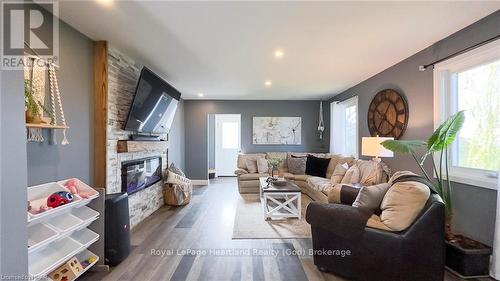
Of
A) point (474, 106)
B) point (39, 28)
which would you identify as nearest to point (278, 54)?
point (474, 106)

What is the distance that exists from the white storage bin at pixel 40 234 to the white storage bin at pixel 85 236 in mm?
391

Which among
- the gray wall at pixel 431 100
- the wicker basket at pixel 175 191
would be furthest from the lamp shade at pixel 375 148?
the wicker basket at pixel 175 191

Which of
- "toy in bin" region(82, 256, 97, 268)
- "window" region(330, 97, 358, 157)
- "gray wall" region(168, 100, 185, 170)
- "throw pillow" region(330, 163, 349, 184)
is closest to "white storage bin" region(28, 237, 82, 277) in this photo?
"toy in bin" region(82, 256, 97, 268)

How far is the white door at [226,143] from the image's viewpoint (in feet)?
29.1

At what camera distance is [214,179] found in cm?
819

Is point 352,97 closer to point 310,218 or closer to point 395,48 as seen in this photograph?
point 395,48

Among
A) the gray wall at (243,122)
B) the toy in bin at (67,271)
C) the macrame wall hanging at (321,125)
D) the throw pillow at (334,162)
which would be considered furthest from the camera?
the gray wall at (243,122)

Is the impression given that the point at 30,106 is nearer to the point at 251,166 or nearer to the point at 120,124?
the point at 120,124

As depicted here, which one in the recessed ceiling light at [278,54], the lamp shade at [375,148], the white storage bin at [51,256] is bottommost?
the white storage bin at [51,256]

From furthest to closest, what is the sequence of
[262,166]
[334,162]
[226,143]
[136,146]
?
[226,143], [262,166], [334,162], [136,146]

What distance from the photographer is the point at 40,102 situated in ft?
6.86

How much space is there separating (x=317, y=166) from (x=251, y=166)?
158 cm

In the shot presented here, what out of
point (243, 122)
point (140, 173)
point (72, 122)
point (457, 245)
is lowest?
point (457, 245)

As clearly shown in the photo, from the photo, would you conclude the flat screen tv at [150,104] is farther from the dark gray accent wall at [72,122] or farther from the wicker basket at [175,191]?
the wicker basket at [175,191]
